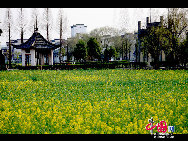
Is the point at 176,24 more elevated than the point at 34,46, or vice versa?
the point at 176,24

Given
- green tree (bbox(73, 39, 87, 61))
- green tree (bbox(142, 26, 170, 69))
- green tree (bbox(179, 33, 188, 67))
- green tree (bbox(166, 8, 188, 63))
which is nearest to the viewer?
green tree (bbox(166, 8, 188, 63))

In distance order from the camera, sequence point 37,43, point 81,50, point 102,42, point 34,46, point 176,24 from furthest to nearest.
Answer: point 102,42 < point 81,50 < point 37,43 < point 34,46 < point 176,24

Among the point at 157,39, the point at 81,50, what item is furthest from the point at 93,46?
the point at 157,39

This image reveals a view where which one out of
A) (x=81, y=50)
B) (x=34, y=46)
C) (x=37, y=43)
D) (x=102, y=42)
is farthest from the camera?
(x=102, y=42)

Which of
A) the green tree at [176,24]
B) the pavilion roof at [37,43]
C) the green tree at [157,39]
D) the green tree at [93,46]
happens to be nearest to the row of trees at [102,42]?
the green tree at [93,46]

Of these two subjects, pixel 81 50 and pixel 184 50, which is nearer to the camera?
pixel 184 50

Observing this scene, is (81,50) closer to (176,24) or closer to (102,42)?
(102,42)

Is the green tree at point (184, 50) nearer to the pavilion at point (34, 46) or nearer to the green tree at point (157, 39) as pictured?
the green tree at point (157, 39)

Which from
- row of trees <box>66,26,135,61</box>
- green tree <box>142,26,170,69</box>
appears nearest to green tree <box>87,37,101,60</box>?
row of trees <box>66,26,135,61</box>

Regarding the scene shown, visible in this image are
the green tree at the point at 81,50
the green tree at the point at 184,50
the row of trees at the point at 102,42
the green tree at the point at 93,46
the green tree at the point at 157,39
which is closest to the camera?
the green tree at the point at 157,39

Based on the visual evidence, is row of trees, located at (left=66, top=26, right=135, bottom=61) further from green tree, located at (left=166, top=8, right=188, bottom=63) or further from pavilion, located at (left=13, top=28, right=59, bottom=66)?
green tree, located at (left=166, top=8, right=188, bottom=63)

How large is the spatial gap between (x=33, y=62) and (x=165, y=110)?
2647cm

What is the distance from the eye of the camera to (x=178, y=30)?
Result: 24922 mm

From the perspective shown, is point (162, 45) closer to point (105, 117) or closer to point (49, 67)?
point (49, 67)
